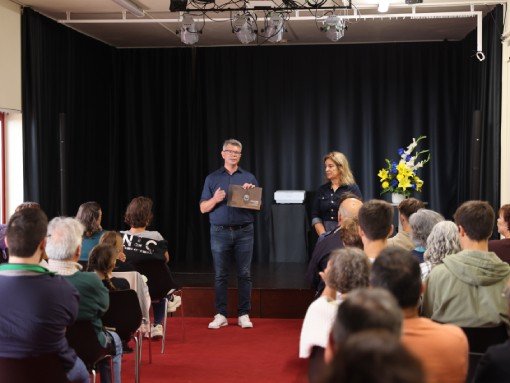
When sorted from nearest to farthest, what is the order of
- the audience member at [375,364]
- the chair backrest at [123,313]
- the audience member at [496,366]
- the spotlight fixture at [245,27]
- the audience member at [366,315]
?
the audience member at [375,364], the audience member at [366,315], the audience member at [496,366], the chair backrest at [123,313], the spotlight fixture at [245,27]

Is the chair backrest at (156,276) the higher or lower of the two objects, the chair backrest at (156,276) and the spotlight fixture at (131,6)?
the lower

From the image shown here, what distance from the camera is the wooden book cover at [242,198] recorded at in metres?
6.44

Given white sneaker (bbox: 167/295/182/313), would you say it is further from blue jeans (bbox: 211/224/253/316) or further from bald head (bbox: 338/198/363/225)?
bald head (bbox: 338/198/363/225)

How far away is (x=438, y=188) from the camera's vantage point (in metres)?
10.0

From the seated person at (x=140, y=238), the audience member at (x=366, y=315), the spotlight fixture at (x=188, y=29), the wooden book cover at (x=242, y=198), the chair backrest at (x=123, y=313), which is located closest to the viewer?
the audience member at (x=366, y=315)

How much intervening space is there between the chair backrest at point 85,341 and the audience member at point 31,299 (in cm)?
43

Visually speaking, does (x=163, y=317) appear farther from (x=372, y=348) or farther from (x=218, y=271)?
(x=372, y=348)

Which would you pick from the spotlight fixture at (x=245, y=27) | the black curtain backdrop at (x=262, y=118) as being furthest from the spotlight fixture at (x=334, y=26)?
the black curtain backdrop at (x=262, y=118)

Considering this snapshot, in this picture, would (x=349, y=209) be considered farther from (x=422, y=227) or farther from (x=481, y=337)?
(x=481, y=337)

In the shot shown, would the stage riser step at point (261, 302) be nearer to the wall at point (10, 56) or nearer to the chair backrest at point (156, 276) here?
the chair backrest at point (156, 276)

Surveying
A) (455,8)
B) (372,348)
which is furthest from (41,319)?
(455,8)

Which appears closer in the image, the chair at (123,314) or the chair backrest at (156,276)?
the chair at (123,314)

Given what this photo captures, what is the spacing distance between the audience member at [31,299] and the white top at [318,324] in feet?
3.16

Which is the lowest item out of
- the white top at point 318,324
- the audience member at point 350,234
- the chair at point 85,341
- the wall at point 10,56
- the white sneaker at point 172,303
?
the white sneaker at point 172,303
